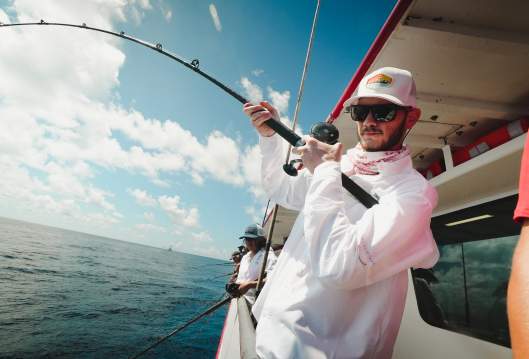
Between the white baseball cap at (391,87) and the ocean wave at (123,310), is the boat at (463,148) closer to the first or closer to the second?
the white baseball cap at (391,87)

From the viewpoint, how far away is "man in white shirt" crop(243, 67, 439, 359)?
110 cm

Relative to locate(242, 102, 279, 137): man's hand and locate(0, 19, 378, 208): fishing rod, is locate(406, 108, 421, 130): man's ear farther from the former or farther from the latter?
locate(242, 102, 279, 137): man's hand

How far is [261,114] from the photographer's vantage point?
1.88 metres

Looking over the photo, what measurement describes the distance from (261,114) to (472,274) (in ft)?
9.07

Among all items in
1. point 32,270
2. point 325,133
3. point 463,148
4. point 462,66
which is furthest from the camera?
point 32,270

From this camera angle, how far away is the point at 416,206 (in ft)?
3.82

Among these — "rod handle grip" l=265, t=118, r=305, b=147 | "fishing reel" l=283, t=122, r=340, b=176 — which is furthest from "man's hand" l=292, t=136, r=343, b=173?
"fishing reel" l=283, t=122, r=340, b=176

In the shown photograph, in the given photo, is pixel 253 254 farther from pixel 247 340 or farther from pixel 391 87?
pixel 391 87

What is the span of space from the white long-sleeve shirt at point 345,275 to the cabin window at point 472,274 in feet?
5.87

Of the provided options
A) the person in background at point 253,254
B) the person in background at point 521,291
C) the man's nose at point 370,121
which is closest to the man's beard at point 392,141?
the man's nose at point 370,121

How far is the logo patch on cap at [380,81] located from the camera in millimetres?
1522

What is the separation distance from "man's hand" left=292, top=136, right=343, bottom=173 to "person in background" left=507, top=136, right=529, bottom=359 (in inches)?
32.6

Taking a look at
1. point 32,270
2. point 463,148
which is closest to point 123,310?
point 32,270

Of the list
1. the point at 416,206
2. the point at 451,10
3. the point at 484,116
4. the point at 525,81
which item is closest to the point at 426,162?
the point at 484,116
